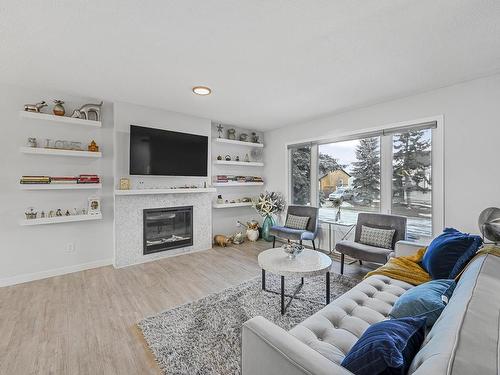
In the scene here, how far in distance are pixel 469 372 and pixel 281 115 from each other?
3995mm

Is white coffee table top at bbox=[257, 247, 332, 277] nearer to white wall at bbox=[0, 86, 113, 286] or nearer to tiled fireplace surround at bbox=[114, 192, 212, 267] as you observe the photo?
tiled fireplace surround at bbox=[114, 192, 212, 267]

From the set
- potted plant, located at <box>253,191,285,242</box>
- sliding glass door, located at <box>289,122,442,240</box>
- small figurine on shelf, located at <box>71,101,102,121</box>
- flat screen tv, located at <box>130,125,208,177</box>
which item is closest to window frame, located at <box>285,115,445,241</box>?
sliding glass door, located at <box>289,122,442,240</box>

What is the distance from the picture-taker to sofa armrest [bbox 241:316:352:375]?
33.3 inches

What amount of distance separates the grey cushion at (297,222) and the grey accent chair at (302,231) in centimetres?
7

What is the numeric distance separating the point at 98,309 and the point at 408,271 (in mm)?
2941

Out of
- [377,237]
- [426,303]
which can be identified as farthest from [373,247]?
[426,303]

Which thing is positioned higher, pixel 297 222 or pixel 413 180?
pixel 413 180

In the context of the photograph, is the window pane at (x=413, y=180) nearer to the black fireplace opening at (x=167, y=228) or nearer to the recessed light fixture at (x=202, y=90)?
the recessed light fixture at (x=202, y=90)

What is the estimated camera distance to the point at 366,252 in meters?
2.87

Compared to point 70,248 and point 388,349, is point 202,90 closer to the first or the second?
point 70,248

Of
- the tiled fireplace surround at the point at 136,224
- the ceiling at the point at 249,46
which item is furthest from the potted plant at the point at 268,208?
the ceiling at the point at 249,46

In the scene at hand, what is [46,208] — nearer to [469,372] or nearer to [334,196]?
[469,372]

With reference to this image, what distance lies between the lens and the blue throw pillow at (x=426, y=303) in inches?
45.8

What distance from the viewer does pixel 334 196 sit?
429 centimetres
